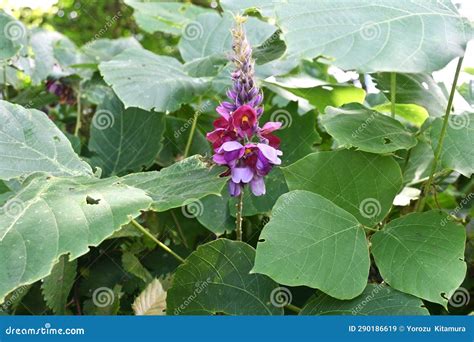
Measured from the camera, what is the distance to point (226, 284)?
110cm

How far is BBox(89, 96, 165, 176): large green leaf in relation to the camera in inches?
59.4

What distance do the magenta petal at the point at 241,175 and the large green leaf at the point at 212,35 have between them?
748 millimetres

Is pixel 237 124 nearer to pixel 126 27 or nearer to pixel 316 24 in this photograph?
pixel 316 24

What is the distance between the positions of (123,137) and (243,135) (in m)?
Result: 0.55

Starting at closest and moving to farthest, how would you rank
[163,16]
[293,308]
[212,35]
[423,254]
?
[423,254], [293,308], [212,35], [163,16]

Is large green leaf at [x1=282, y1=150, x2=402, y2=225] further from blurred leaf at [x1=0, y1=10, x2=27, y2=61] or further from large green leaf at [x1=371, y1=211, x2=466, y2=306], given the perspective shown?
blurred leaf at [x1=0, y1=10, x2=27, y2=61]

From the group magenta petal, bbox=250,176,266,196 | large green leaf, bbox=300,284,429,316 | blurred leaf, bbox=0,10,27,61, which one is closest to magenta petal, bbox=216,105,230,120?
magenta petal, bbox=250,176,266,196

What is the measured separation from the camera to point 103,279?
1.37 meters

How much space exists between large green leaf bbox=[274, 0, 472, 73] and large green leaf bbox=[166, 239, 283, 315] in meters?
0.36

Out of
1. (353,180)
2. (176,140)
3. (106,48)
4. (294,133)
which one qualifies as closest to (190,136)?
(176,140)

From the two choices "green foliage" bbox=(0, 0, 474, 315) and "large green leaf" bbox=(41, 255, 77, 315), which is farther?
"large green leaf" bbox=(41, 255, 77, 315)

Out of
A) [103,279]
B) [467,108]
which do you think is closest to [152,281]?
[103,279]

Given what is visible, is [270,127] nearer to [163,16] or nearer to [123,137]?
[123,137]

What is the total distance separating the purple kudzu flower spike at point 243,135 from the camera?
3.53ft
